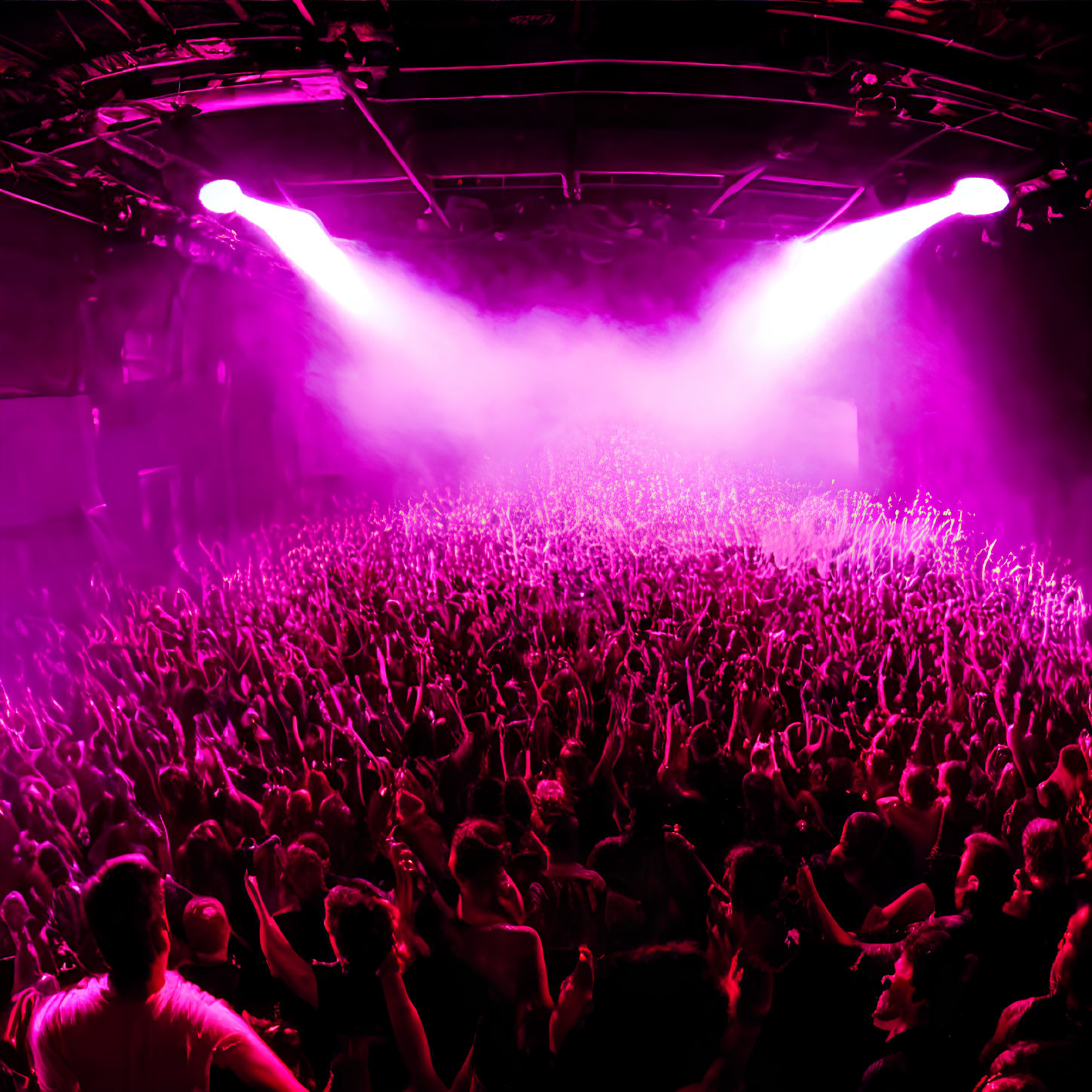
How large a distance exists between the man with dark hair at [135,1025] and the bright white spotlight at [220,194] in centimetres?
475

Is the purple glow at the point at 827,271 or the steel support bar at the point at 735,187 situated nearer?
the steel support bar at the point at 735,187

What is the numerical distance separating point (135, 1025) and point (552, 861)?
121 centimetres

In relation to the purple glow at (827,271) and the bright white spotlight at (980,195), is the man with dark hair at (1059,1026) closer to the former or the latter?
the bright white spotlight at (980,195)

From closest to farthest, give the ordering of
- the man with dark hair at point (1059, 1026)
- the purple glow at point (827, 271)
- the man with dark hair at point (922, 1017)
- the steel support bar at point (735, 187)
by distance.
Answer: the man with dark hair at point (1059, 1026) < the man with dark hair at point (922, 1017) < the steel support bar at point (735, 187) < the purple glow at point (827, 271)

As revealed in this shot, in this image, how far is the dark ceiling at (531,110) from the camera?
334cm

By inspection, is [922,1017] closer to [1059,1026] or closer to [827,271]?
[1059,1026]

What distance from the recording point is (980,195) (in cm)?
525

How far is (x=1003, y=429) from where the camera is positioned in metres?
7.06

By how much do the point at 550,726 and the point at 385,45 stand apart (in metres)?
3.26

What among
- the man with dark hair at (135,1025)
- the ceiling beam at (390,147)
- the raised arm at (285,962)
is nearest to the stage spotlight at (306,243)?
the ceiling beam at (390,147)

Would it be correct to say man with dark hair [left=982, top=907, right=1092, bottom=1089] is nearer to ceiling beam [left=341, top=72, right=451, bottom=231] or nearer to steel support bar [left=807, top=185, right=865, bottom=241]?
ceiling beam [left=341, top=72, right=451, bottom=231]

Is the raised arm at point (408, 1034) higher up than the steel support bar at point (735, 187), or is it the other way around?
the steel support bar at point (735, 187)

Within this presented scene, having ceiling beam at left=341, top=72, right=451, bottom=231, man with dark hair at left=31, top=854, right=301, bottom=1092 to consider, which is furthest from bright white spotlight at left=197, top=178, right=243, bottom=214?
man with dark hair at left=31, top=854, right=301, bottom=1092

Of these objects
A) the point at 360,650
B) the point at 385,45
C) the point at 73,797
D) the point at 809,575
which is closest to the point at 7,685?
the point at 360,650
